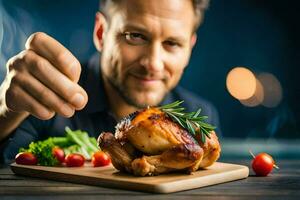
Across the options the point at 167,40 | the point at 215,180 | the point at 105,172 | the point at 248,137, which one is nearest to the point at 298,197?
the point at 215,180

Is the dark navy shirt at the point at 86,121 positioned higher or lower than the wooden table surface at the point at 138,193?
higher

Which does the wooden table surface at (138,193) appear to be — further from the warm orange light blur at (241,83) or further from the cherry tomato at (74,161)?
the warm orange light blur at (241,83)

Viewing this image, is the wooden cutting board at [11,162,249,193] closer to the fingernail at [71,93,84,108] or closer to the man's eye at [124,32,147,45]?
the fingernail at [71,93,84,108]

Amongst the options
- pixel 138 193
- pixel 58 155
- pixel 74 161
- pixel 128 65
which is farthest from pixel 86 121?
pixel 138 193

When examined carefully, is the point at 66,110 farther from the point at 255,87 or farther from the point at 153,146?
the point at 255,87

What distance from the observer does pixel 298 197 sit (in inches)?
81.0

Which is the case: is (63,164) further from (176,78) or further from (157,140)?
(176,78)

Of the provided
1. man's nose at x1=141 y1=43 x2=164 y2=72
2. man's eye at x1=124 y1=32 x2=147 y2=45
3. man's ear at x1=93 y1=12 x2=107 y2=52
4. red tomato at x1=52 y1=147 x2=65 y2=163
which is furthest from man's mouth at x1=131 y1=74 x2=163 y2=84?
red tomato at x1=52 y1=147 x2=65 y2=163

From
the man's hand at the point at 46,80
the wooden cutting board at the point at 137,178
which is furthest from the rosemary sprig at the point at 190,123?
the man's hand at the point at 46,80

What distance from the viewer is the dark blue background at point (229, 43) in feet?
18.3

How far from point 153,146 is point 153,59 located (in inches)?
64.8

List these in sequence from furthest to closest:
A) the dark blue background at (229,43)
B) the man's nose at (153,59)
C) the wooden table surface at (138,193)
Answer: the dark blue background at (229,43) < the man's nose at (153,59) < the wooden table surface at (138,193)

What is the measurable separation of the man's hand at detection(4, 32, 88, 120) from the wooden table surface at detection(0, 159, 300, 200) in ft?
0.92

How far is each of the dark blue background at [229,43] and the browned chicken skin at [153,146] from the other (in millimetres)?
3208
